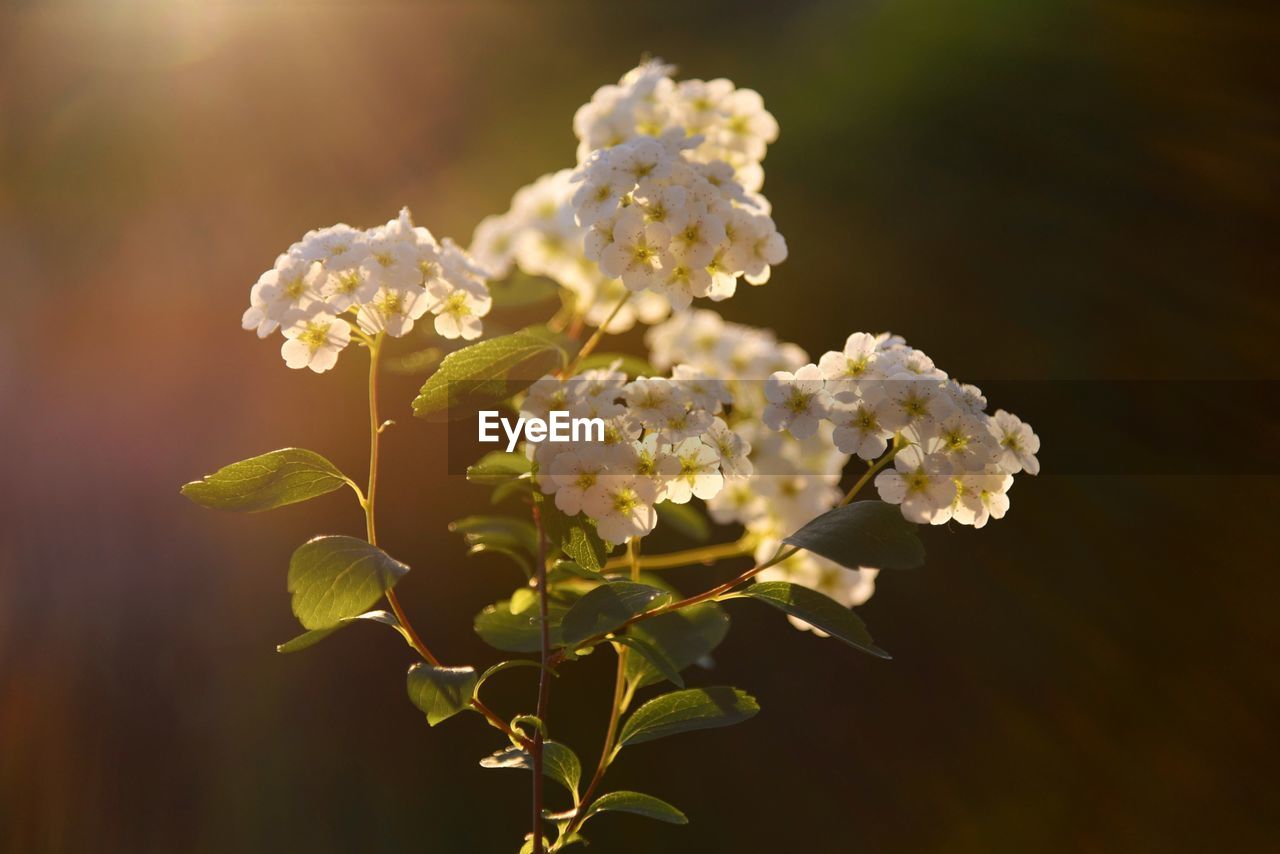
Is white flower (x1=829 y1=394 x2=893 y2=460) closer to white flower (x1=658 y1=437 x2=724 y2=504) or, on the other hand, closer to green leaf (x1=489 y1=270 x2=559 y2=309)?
white flower (x1=658 y1=437 x2=724 y2=504)

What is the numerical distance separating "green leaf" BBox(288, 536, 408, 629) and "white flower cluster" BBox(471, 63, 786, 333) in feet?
0.92

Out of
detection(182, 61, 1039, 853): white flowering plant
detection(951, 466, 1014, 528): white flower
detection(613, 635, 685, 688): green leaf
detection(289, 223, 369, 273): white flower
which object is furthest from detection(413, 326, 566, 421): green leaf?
detection(951, 466, 1014, 528): white flower

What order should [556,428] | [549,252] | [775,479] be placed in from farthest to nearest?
1. [549,252]
2. [775,479]
3. [556,428]

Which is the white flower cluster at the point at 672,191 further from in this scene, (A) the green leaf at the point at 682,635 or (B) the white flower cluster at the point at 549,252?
(A) the green leaf at the point at 682,635

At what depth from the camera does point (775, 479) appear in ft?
3.63

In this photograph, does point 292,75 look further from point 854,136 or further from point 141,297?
point 854,136

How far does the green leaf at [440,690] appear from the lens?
0.63m

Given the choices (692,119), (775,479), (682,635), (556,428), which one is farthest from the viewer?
(775,479)

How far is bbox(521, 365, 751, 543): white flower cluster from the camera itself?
2.34 feet

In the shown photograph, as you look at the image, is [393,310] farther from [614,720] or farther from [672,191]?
[614,720]

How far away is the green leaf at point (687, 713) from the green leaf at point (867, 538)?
137mm

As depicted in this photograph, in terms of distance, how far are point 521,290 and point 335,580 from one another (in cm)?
51

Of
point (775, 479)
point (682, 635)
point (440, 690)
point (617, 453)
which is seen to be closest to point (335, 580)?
point (440, 690)

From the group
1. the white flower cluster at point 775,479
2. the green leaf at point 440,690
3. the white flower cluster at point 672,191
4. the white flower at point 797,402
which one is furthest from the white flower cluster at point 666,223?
the green leaf at point 440,690
